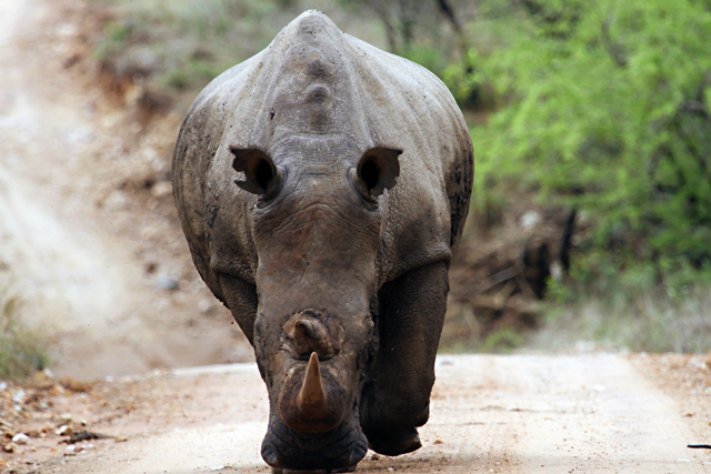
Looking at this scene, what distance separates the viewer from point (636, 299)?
17797mm

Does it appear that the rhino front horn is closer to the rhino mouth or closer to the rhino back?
the rhino mouth

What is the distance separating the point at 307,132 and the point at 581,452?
8.84 ft

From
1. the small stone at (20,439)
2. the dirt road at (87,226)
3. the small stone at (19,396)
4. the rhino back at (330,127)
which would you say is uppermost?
the rhino back at (330,127)

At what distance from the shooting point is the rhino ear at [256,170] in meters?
6.12

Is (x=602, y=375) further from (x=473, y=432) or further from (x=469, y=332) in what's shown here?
(x=469, y=332)

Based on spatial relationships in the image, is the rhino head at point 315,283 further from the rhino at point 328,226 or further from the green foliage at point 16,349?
the green foliage at point 16,349

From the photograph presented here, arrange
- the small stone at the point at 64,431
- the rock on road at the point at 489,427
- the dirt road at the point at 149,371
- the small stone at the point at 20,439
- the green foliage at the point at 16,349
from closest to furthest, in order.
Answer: the rock on road at the point at 489,427 < the dirt road at the point at 149,371 < the small stone at the point at 20,439 < the small stone at the point at 64,431 < the green foliage at the point at 16,349

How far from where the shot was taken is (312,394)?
5641 millimetres

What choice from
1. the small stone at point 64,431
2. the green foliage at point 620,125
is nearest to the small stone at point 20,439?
the small stone at point 64,431

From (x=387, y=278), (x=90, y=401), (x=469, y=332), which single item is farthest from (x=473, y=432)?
(x=469, y=332)

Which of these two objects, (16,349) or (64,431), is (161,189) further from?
(64,431)

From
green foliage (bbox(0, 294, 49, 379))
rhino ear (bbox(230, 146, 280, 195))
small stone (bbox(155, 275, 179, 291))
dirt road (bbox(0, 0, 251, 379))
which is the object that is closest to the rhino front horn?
rhino ear (bbox(230, 146, 280, 195))

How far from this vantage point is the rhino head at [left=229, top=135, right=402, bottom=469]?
5805 millimetres

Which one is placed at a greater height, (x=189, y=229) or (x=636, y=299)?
(x=189, y=229)
